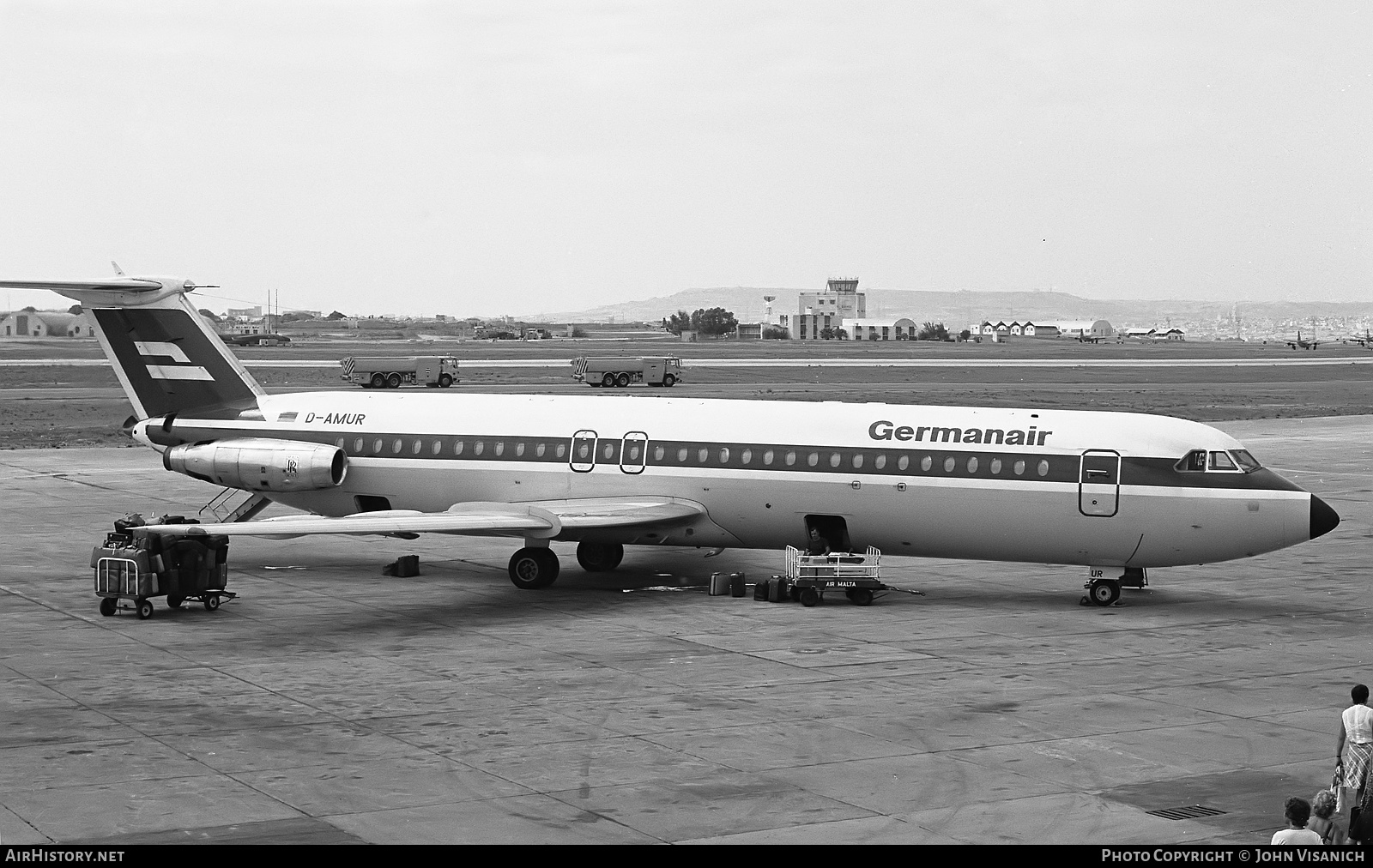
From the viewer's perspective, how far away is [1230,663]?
74.7 feet

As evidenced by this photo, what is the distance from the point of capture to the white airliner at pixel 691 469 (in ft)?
88.0

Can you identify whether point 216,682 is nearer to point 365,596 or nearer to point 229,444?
point 365,596

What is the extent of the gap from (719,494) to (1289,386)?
3184 inches

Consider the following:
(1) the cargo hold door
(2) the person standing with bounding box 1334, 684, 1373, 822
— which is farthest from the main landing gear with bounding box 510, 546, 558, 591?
(2) the person standing with bounding box 1334, 684, 1373, 822

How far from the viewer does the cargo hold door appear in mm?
26875

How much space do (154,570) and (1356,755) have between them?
1912 cm

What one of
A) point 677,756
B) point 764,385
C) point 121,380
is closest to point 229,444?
point 121,380

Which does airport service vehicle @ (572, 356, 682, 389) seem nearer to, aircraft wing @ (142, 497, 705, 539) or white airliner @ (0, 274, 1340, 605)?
white airliner @ (0, 274, 1340, 605)

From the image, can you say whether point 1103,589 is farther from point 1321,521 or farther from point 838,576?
point 838,576

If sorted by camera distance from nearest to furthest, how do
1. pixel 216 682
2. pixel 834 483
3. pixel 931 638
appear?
pixel 216 682 < pixel 931 638 < pixel 834 483

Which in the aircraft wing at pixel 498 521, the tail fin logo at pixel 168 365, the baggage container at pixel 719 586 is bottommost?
the baggage container at pixel 719 586

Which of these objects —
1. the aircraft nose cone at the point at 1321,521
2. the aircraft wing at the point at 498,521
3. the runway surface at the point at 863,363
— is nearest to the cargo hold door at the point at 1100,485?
the aircraft nose cone at the point at 1321,521

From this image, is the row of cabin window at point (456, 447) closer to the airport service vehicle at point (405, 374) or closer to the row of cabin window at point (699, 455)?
the row of cabin window at point (699, 455)

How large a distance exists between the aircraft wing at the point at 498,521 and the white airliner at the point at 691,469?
5cm
